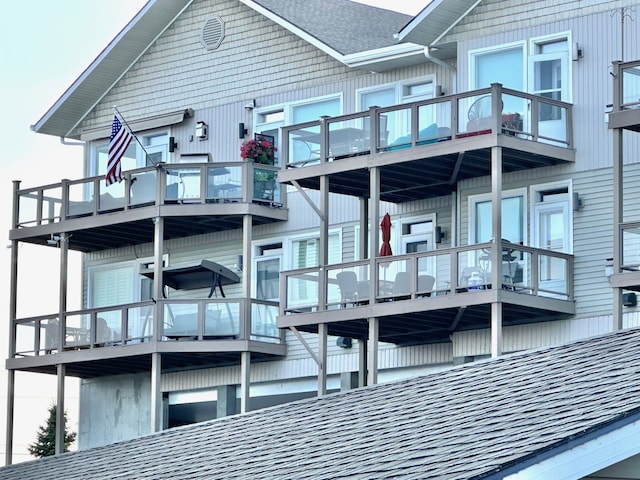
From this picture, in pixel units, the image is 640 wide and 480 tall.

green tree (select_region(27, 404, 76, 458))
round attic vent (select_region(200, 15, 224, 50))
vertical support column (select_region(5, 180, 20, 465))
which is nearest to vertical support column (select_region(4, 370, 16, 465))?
vertical support column (select_region(5, 180, 20, 465))

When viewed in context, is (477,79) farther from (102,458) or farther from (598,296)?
(102,458)

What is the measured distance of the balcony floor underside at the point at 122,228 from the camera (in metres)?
36.2

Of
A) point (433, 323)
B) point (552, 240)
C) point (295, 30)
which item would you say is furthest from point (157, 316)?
point (552, 240)

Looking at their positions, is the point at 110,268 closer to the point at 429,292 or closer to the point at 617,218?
the point at 429,292

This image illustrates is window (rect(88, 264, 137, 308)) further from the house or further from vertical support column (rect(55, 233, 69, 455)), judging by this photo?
vertical support column (rect(55, 233, 69, 455))

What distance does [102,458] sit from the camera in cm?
2402

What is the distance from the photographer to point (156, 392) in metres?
35.8

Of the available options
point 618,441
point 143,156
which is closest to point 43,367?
point 143,156

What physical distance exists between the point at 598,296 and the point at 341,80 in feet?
26.7

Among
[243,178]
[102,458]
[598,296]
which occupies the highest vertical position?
[243,178]

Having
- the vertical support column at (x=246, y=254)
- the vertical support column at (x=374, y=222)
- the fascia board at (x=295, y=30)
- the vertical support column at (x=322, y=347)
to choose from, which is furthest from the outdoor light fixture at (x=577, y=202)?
the vertical support column at (x=246, y=254)

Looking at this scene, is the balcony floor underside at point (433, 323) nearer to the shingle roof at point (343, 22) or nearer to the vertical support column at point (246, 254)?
the vertical support column at point (246, 254)

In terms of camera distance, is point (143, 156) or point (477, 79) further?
point (143, 156)

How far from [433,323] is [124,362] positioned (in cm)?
858
